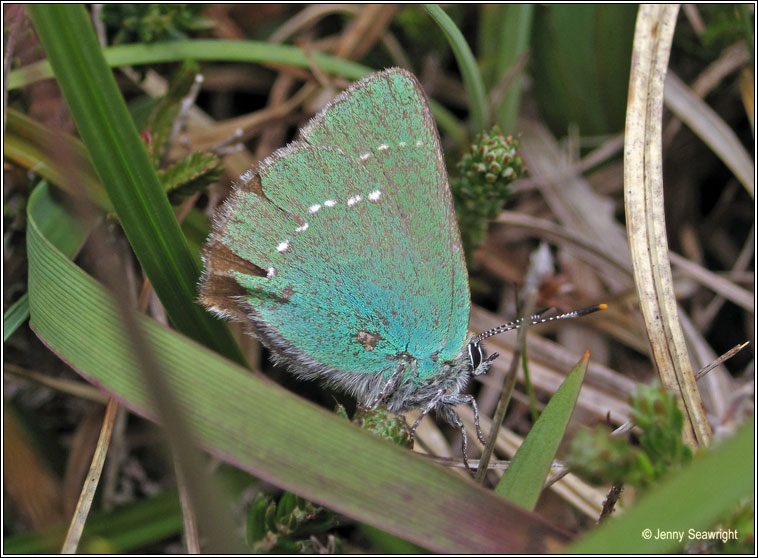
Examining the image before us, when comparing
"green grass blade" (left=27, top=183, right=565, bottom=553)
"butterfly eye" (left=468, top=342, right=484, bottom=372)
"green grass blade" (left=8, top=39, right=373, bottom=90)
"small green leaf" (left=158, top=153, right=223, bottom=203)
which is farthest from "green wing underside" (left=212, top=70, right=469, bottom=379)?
"green grass blade" (left=8, top=39, right=373, bottom=90)

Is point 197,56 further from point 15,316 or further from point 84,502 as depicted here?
point 84,502

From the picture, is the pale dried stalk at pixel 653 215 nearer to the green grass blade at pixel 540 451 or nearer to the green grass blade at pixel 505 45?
the green grass blade at pixel 540 451

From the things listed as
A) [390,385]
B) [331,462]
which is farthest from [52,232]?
[331,462]

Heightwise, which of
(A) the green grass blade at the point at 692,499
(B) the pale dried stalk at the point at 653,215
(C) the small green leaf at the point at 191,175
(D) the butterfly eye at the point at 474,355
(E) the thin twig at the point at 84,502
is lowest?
(E) the thin twig at the point at 84,502

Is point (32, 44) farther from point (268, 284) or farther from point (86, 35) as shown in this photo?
point (268, 284)

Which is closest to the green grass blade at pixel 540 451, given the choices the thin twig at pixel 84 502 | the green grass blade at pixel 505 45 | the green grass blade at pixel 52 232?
the thin twig at pixel 84 502
